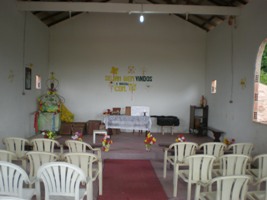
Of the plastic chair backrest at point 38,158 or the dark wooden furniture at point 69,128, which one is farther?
the dark wooden furniture at point 69,128

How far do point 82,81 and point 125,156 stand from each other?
13.8 ft

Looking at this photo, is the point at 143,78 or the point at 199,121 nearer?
the point at 199,121

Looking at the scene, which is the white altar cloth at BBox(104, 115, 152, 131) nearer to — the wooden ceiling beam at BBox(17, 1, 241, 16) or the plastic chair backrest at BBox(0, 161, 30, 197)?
the wooden ceiling beam at BBox(17, 1, 241, 16)

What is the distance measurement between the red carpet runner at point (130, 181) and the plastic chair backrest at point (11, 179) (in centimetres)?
155

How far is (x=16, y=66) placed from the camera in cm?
643

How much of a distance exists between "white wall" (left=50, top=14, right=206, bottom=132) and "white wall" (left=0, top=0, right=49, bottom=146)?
1.23m

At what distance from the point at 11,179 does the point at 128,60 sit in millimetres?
7353

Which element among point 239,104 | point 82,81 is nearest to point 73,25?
point 82,81

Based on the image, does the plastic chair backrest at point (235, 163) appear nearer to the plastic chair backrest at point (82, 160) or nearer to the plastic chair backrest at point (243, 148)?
the plastic chair backrest at point (243, 148)

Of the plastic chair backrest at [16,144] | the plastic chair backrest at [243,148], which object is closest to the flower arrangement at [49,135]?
the plastic chair backrest at [16,144]

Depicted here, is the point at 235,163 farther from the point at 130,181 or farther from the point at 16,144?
the point at 16,144

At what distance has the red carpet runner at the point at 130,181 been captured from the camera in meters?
3.74

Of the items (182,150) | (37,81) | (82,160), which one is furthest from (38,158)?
(37,81)

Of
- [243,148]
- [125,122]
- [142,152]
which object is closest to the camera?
[243,148]
